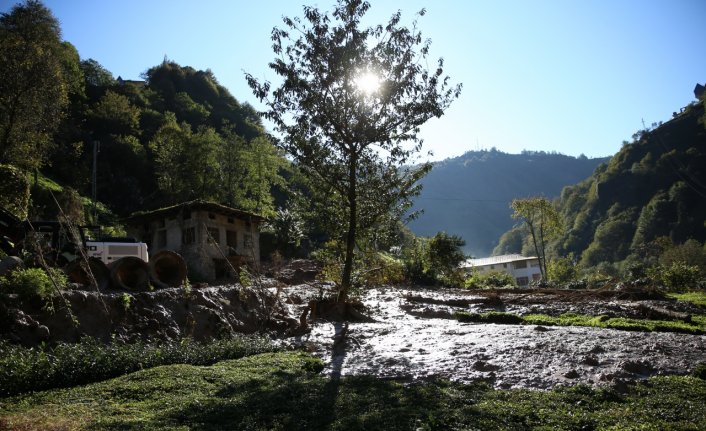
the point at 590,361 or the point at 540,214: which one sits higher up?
the point at 540,214

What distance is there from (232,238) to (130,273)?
1956 cm

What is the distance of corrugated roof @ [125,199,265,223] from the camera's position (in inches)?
1351

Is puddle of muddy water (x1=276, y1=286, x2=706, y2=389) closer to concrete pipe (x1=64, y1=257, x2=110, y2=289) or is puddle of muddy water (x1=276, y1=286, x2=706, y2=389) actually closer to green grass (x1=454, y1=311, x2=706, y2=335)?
green grass (x1=454, y1=311, x2=706, y2=335)

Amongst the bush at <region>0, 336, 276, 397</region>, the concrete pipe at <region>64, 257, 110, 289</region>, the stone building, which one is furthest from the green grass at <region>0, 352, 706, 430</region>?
the stone building

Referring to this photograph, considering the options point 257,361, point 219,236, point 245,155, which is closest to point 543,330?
point 257,361

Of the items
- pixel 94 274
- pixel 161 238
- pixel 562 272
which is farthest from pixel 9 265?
pixel 562 272

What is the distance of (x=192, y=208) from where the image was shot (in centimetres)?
3469

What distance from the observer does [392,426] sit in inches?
243

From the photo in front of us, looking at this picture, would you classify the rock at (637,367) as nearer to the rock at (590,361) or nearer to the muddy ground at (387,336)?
the muddy ground at (387,336)

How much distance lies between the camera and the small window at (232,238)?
3769cm

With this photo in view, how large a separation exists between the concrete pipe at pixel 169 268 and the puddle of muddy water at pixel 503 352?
6898 millimetres

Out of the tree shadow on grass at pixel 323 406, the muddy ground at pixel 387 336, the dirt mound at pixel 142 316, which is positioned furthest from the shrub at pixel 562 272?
the tree shadow on grass at pixel 323 406

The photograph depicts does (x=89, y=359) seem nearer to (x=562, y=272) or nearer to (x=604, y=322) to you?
(x=604, y=322)

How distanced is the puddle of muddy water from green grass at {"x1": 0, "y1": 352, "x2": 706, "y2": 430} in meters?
0.91
